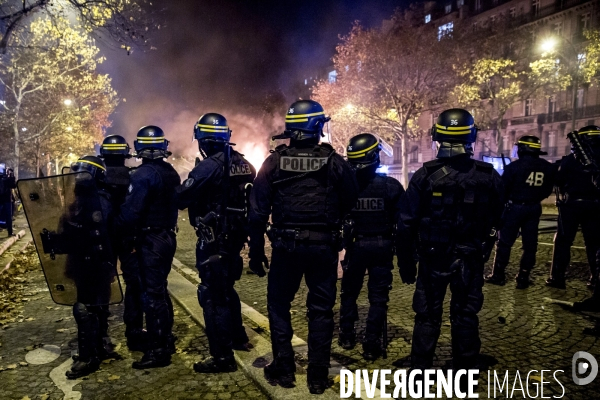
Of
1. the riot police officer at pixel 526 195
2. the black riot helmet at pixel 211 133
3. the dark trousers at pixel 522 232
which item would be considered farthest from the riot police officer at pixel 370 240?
the dark trousers at pixel 522 232

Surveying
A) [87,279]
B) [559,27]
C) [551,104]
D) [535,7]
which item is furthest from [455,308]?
[535,7]

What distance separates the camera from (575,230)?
5.97m

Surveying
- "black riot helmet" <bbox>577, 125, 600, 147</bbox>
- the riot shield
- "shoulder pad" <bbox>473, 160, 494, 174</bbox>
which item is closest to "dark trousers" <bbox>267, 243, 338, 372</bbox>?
"shoulder pad" <bbox>473, 160, 494, 174</bbox>

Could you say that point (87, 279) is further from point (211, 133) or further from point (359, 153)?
point (359, 153)

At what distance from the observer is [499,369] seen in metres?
3.70

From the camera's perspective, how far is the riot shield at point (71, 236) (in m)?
3.73

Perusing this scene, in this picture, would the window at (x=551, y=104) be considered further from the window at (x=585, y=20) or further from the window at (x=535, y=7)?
the window at (x=535, y=7)

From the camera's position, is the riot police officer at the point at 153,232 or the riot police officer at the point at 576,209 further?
the riot police officer at the point at 576,209

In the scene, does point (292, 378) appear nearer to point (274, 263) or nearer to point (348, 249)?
point (274, 263)

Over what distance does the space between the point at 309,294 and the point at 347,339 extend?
109cm

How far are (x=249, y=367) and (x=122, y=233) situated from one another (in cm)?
172

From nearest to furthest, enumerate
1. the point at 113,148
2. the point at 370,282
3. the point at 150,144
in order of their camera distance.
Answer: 1. the point at 150,144
2. the point at 370,282
3. the point at 113,148

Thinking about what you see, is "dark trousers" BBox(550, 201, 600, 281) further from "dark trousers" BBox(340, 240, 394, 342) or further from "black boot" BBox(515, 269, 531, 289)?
"dark trousers" BBox(340, 240, 394, 342)

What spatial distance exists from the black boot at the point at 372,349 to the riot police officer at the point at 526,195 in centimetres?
334
